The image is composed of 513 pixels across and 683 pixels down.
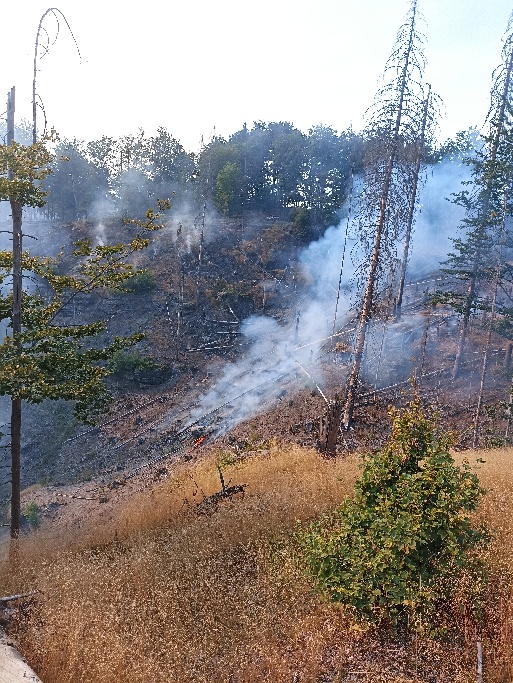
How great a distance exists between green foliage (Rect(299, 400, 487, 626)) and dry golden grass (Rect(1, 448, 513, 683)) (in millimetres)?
426

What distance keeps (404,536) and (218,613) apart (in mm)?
2591

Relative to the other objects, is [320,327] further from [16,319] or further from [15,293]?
[15,293]

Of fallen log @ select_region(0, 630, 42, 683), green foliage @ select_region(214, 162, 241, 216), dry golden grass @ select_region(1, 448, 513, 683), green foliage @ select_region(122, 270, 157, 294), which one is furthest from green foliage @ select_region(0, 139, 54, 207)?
green foliage @ select_region(214, 162, 241, 216)

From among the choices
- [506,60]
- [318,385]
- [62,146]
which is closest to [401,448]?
[318,385]

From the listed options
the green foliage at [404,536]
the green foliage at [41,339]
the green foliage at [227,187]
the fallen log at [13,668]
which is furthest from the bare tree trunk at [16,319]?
the green foliage at [227,187]

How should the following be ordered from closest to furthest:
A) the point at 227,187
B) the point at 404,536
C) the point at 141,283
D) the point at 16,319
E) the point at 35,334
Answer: the point at 404,536
the point at 35,334
the point at 16,319
the point at 141,283
the point at 227,187

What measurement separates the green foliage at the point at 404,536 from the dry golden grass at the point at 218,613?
43cm

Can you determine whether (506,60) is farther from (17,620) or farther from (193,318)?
(17,620)

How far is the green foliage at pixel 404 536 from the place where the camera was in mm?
4359

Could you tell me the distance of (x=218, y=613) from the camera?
18.2 ft

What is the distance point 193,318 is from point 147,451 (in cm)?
1288

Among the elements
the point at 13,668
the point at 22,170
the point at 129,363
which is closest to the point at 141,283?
the point at 129,363

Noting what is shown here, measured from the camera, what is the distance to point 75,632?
17.3ft

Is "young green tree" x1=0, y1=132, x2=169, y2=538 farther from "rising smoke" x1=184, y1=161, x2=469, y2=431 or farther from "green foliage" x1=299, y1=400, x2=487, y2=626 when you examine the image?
"rising smoke" x1=184, y1=161, x2=469, y2=431
